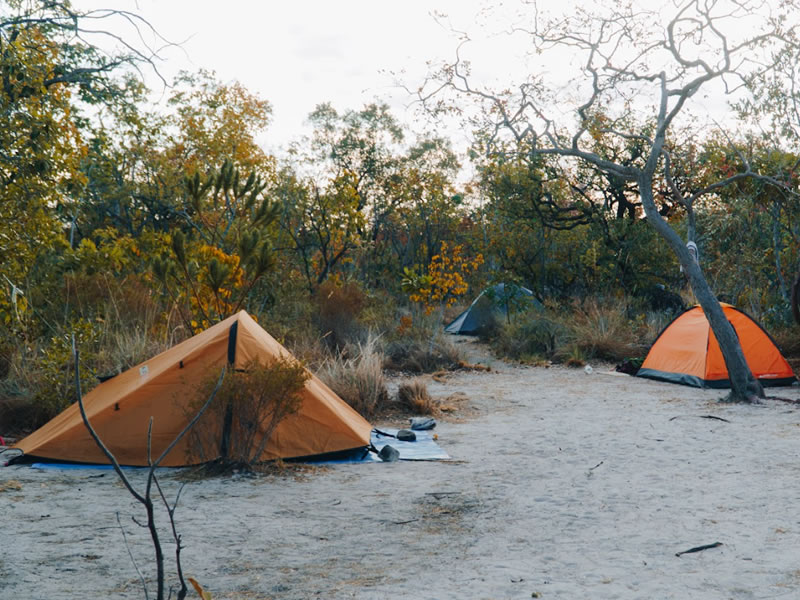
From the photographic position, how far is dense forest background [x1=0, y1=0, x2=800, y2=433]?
709 cm

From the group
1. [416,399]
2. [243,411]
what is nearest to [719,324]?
[416,399]

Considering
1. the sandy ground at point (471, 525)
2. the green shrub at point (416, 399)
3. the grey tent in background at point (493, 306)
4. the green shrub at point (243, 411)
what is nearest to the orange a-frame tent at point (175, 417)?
the green shrub at point (243, 411)

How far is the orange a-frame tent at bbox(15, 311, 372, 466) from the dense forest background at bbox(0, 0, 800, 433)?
1058 millimetres

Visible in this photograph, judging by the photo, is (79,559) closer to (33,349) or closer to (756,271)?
(33,349)

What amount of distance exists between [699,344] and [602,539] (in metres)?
7.37

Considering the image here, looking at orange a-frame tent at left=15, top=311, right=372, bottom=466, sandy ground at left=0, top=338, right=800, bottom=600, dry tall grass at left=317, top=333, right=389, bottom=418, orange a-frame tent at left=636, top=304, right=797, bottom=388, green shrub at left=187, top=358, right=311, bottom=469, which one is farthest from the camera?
orange a-frame tent at left=636, top=304, right=797, bottom=388

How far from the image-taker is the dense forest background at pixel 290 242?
709cm

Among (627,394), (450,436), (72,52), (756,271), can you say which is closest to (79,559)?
(450,436)

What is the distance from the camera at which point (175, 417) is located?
6207mm

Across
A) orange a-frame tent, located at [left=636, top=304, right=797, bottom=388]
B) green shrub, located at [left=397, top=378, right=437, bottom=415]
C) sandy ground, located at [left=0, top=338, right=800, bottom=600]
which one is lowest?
sandy ground, located at [left=0, top=338, right=800, bottom=600]

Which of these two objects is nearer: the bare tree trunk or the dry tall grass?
the dry tall grass

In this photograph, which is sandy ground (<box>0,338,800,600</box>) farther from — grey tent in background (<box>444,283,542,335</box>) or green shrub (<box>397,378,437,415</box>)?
grey tent in background (<box>444,283,542,335</box>)

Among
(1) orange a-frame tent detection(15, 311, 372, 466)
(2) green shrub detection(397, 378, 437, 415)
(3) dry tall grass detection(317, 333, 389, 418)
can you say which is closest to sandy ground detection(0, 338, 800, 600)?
(1) orange a-frame tent detection(15, 311, 372, 466)

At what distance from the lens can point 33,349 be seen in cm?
851
